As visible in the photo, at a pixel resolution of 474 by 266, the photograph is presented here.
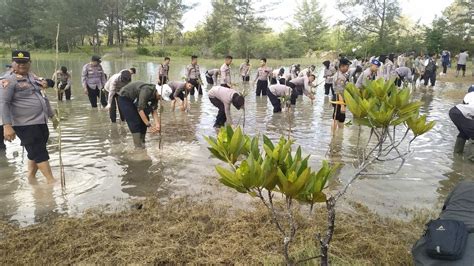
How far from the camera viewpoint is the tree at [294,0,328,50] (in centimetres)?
5519

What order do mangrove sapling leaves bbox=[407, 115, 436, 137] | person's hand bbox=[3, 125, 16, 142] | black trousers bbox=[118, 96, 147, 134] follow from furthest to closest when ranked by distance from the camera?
black trousers bbox=[118, 96, 147, 134], person's hand bbox=[3, 125, 16, 142], mangrove sapling leaves bbox=[407, 115, 436, 137]

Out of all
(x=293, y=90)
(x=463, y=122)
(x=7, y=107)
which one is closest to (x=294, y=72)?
(x=293, y=90)

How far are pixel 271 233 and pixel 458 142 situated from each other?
4.86m

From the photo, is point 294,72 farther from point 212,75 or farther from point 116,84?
point 116,84

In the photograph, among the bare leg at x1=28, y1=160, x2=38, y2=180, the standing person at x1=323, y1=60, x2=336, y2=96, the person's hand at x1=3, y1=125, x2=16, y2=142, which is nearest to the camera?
the person's hand at x1=3, y1=125, x2=16, y2=142

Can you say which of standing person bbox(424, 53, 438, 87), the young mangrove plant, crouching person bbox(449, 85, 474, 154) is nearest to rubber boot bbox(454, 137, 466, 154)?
crouching person bbox(449, 85, 474, 154)

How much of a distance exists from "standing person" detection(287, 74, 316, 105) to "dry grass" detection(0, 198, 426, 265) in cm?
696

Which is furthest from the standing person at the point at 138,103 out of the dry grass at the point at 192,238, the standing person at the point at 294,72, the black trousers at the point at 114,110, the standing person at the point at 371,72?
the standing person at the point at 294,72

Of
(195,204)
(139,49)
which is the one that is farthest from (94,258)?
(139,49)

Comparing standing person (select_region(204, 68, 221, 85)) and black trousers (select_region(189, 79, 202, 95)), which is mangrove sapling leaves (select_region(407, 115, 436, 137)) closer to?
black trousers (select_region(189, 79, 202, 95))

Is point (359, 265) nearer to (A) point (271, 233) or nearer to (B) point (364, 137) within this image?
(A) point (271, 233)

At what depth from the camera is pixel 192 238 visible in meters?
3.64

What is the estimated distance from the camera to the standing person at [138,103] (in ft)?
21.0

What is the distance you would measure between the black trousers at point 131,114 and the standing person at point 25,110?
1846mm
